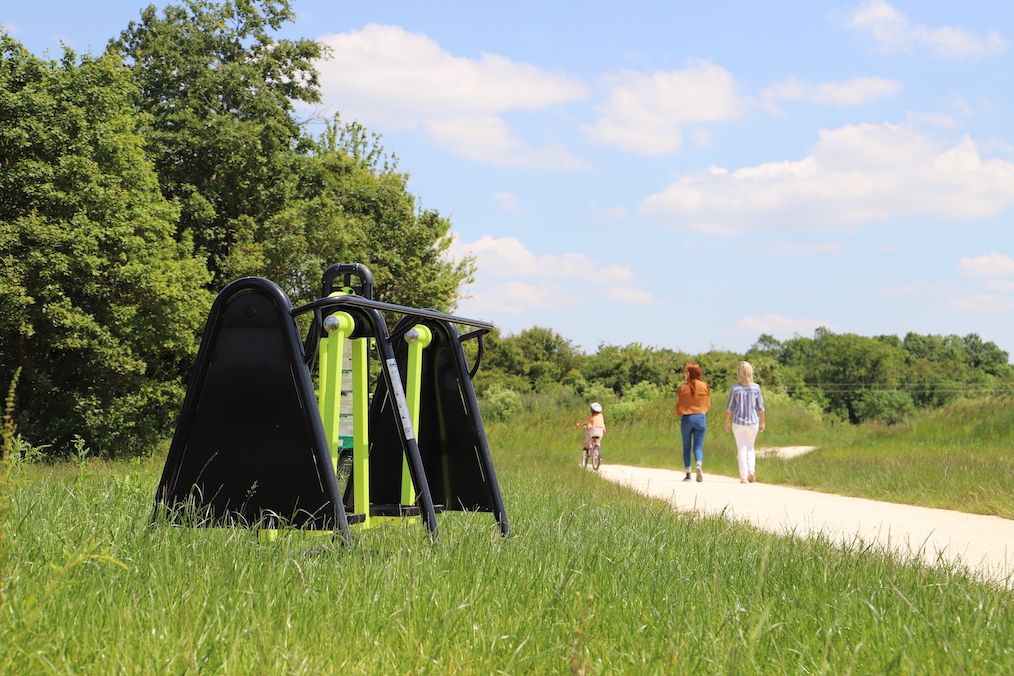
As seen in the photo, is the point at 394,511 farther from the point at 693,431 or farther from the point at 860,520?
the point at 693,431

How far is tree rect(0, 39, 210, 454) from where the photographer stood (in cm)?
1725

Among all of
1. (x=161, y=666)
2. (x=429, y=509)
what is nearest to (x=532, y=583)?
(x=429, y=509)

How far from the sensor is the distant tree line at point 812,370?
43.1m

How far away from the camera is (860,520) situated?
8.90 m

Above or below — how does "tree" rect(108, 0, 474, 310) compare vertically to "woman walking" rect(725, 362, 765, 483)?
above

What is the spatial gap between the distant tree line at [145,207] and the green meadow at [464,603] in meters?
9.79

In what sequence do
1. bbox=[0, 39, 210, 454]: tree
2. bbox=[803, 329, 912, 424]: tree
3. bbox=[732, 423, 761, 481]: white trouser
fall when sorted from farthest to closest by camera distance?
1. bbox=[803, 329, 912, 424]: tree
2. bbox=[0, 39, 210, 454]: tree
3. bbox=[732, 423, 761, 481]: white trouser

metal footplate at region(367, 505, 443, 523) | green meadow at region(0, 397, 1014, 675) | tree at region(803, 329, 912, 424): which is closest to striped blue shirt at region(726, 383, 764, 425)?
green meadow at region(0, 397, 1014, 675)

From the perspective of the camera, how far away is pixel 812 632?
11.6ft

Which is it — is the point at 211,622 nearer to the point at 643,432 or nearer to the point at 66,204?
the point at 66,204

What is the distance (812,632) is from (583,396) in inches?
1384

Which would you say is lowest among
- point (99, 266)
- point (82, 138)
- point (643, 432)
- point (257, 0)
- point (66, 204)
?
point (643, 432)

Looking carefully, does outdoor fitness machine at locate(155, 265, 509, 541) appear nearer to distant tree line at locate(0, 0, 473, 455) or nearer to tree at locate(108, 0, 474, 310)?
distant tree line at locate(0, 0, 473, 455)

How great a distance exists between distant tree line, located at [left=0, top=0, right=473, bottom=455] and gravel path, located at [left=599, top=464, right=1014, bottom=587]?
9.40m
